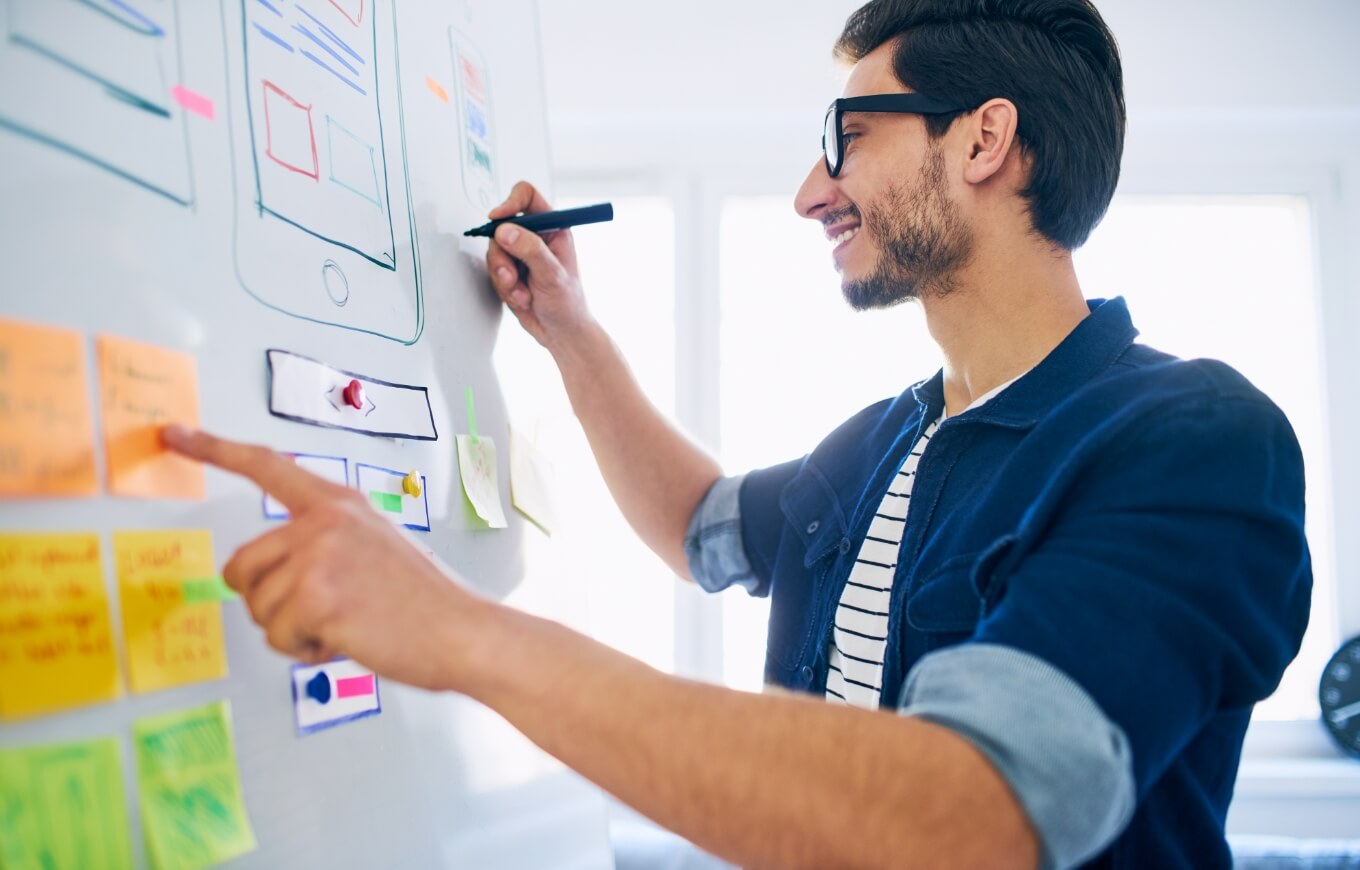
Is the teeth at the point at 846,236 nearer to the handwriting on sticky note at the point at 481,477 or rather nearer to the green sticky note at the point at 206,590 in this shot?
the handwriting on sticky note at the point at 481,477

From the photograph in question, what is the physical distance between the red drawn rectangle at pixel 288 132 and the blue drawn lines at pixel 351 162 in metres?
0.02

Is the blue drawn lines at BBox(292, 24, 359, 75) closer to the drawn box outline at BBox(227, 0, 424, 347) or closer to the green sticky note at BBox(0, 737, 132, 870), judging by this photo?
the drawn box outline at BBox(227, 0, 424, 347)

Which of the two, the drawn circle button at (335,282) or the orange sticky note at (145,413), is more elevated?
the drawn circle button at (335,282)

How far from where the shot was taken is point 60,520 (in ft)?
1.44

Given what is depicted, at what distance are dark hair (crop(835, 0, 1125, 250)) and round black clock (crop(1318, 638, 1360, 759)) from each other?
5.06ft

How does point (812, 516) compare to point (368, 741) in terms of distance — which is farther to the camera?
point (812, 516)

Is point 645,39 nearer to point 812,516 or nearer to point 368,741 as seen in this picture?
point 812,516

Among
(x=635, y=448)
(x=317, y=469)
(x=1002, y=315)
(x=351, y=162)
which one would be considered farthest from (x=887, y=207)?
(x=317, y=469)

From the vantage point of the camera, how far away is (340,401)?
666 millimetres

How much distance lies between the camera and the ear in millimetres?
1063

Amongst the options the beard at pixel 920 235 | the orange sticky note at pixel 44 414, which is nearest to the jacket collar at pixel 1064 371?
the beard at pixel 920 235

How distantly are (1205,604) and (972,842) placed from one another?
24cm

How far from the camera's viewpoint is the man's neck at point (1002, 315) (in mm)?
1024

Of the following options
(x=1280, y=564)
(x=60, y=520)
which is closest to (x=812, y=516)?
(x=1280, y=564)
